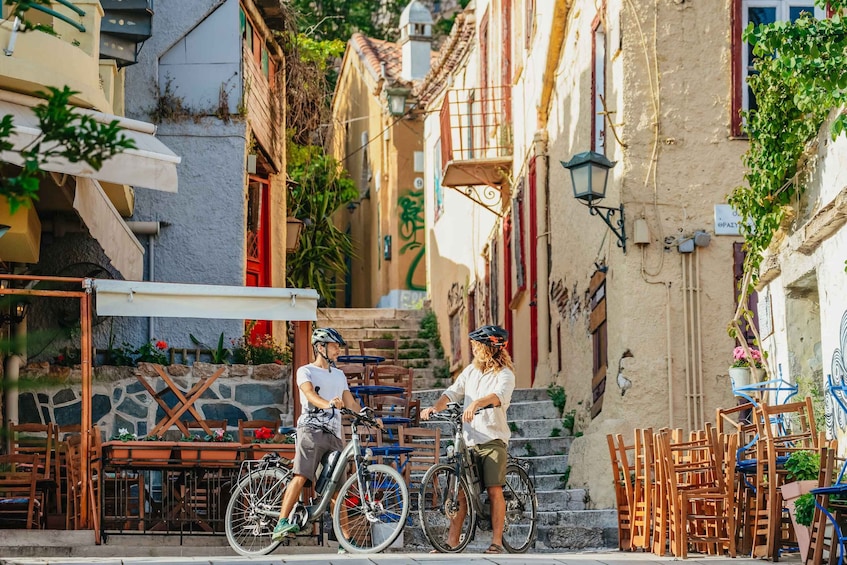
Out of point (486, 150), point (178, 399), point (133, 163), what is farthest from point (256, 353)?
point (486, 150)

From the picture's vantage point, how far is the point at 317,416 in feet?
35.9

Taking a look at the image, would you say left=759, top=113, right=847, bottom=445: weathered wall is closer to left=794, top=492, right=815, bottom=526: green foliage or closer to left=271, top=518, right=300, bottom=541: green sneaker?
left=794, top=492, right=815, bottom=526: green foliage

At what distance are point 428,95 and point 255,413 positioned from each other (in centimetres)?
1329

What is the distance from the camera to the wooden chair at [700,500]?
10.3 metres

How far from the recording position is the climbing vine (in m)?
9.55

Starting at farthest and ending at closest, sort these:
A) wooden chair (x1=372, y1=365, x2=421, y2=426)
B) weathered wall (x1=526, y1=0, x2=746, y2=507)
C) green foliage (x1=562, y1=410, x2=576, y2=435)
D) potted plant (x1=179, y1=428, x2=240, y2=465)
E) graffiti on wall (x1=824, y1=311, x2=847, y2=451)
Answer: wooden chair (x1=372, y1=365, x2=421, y2=426)
green foliage (x1=562, y1=410, x2=576, y2=435)
weathered wall (x1=526, y1=0, x2=746, y2=507)
potted plant (x1=179, y1=428, x2=240, y2=465)
graffiti on wall (x1=824, y1=311, x2=847, y2=451)

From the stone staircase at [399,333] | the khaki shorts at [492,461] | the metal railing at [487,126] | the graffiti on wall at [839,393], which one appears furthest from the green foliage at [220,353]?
the graffiti on wall at [839,393]

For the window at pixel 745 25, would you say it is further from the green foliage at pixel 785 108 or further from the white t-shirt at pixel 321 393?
the white t-shirt at pixel 321 393

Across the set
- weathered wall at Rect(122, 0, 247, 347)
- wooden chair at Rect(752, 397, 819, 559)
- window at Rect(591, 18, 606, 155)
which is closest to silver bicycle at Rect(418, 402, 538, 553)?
wooden chair at Rect(752, 397, 819, 559)

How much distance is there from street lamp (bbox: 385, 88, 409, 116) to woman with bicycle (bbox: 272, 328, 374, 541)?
19.2 m

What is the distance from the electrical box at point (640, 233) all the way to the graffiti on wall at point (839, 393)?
3786 mm

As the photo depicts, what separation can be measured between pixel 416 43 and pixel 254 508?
21605 mm

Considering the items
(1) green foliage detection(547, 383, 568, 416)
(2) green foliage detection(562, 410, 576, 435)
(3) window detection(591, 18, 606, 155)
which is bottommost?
(2) green foliage detection(562, 410, 576, 435)

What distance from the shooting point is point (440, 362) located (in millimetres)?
24859
